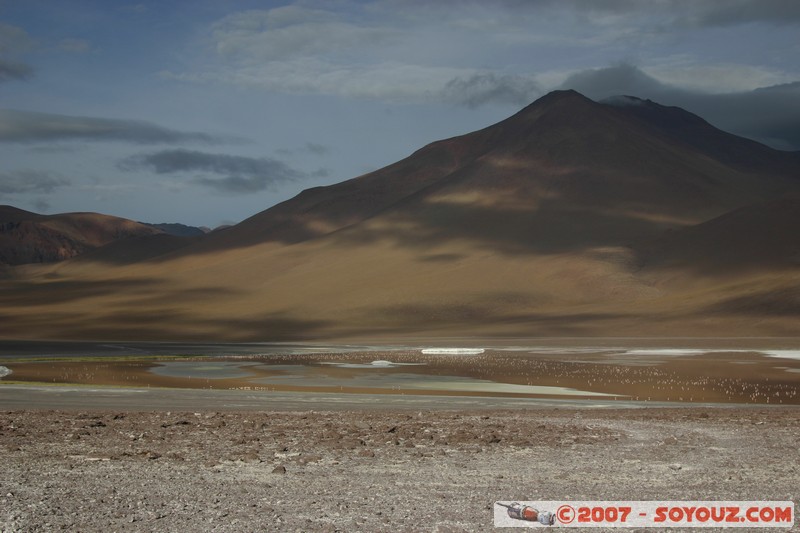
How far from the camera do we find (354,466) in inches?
529

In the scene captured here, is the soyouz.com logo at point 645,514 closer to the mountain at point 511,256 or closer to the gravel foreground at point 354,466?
the gravel foreground at point 354,466

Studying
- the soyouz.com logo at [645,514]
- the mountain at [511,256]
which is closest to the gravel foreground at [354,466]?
the soyouz.com logo at [645,514]

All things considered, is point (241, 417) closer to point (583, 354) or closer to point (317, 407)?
point (317, 407)

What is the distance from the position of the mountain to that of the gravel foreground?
183 ft

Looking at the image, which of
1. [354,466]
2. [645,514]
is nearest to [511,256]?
[354,466]

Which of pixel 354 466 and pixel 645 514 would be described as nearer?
pixel 645 514

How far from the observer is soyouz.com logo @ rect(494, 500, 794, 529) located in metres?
9.49

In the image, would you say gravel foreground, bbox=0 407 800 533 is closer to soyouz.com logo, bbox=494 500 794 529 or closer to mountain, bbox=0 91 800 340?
soyouz.com logo, bbox=494 500 794 529

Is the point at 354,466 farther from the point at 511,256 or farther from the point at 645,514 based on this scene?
the point at 511,256

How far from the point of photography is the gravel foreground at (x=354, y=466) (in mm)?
10016

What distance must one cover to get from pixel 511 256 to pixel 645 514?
11806cm

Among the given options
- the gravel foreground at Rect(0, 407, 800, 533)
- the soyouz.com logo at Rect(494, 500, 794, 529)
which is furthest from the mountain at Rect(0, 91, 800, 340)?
the soyouz.com logo at Rect(494, 500, 794, 529)

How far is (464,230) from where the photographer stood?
144 metres

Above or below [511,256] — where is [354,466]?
below
